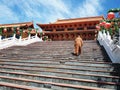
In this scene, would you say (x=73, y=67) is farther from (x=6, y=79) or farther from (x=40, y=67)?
(x=6, y=79)

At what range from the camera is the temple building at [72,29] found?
32250mm

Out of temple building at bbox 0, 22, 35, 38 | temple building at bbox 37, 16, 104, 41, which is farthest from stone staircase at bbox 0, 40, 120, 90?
temple building at bbox 37, 16, 104, 41

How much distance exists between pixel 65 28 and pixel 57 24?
184 cm

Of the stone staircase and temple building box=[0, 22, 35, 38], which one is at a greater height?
temple building box=[0, 22, 35, 38]

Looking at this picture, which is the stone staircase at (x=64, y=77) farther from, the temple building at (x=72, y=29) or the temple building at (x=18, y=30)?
the temple building at (x=72, y=29)

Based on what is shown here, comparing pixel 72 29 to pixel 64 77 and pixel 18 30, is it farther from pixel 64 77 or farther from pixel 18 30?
pixel 64 77

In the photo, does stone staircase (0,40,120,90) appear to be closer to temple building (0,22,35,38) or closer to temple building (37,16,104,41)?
temple building (0,22,35,38)

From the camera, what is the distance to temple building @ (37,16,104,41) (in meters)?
32.2

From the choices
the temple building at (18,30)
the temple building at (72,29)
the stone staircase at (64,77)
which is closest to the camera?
the stone staircase at (64,77)

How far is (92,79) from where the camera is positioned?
605cm

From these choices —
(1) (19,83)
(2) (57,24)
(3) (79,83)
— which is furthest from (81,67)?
(2) (57,24)

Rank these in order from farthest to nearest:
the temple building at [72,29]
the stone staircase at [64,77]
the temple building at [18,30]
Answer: the temple building at [72,29] < the temple building at [18,30] < the stone staircase at [64,77]

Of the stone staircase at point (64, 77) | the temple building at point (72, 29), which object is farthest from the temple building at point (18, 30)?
the stone staircase at point (64, 77)

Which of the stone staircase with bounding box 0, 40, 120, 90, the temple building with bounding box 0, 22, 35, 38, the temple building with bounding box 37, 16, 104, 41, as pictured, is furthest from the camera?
the temple building with bounding box 37, 16, 104, 41
